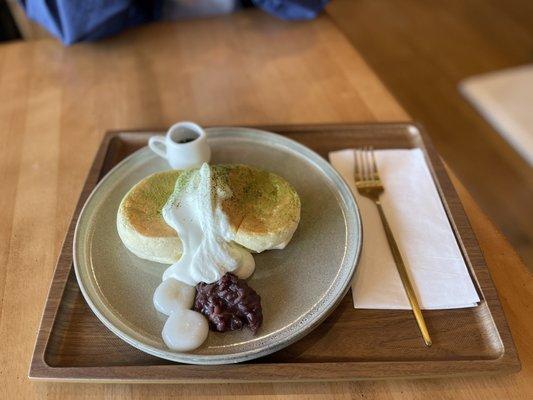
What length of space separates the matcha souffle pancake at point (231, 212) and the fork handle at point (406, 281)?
19 centimetres

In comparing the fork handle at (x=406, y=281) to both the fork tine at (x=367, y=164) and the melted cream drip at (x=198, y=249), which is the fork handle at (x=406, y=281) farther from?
the melted cream drip at (x=198, y=249)

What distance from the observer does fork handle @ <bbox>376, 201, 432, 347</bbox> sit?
736 millimetres

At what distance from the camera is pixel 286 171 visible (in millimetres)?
981

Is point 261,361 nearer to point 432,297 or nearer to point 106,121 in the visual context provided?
point 432,297

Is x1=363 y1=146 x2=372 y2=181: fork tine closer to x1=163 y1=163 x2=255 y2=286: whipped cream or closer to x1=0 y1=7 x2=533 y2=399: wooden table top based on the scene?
x1=0 y1=7 x2=533 y2=399: wooden table top

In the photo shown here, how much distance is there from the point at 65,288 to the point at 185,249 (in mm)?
223

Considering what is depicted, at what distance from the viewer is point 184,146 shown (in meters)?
0.90

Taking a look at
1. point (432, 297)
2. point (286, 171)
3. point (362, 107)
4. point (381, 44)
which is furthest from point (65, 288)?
point (381, 44)

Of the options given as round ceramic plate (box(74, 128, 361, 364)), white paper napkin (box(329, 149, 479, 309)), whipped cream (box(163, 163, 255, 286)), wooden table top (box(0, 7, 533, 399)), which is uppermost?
whipped cream (box(163, 163, 255, 286))

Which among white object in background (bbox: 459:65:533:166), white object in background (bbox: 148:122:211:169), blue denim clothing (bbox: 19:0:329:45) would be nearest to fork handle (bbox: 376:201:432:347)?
white object in background (bbox: 148:122:211:169)

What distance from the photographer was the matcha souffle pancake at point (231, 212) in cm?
79

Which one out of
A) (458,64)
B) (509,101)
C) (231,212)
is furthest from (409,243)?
(458,64)

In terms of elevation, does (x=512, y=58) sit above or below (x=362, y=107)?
below

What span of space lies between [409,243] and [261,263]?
29 cm
